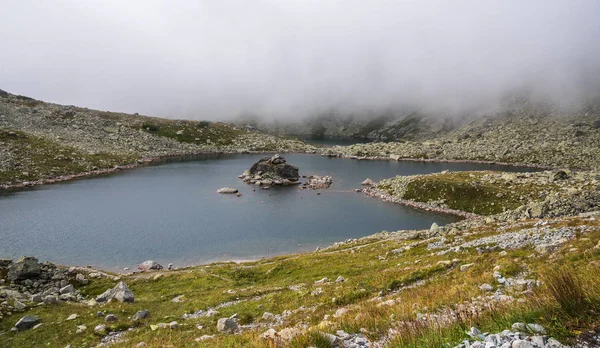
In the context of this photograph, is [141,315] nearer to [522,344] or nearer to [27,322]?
[27,322]

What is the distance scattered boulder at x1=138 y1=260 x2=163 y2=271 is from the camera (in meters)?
49.0

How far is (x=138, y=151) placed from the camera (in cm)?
17338

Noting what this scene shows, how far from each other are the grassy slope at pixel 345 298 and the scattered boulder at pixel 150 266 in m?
9.04

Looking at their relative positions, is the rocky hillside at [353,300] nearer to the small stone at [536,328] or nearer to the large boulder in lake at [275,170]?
the small stone at [536,328]

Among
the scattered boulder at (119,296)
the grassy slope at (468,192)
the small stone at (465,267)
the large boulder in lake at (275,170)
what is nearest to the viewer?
the small stone at (465,267)

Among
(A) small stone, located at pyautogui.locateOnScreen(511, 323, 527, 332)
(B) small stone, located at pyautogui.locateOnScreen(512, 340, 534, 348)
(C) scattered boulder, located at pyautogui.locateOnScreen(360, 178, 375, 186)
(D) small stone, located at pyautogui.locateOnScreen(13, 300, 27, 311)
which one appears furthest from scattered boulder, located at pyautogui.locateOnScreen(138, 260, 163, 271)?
(C) scattered boulder, located at pyautogui.locateOnScreen(360, 178, 375, 186)

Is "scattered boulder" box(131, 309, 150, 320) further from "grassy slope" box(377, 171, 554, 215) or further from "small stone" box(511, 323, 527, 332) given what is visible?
"grassy slope" box(377, 171, 554, 215)

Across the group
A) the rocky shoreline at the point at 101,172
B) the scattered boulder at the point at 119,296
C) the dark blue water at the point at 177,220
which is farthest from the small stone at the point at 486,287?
the rocky shoreline at the point at 101,172

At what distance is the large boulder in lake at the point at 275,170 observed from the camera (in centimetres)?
12372

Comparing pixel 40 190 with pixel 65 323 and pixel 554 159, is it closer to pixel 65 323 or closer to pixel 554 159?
pixel 65 323

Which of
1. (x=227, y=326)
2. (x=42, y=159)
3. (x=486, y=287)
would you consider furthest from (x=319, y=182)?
(x=42, y=159)

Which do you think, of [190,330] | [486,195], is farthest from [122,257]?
[486,195]

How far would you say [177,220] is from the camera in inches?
2958

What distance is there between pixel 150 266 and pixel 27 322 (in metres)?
26.4
